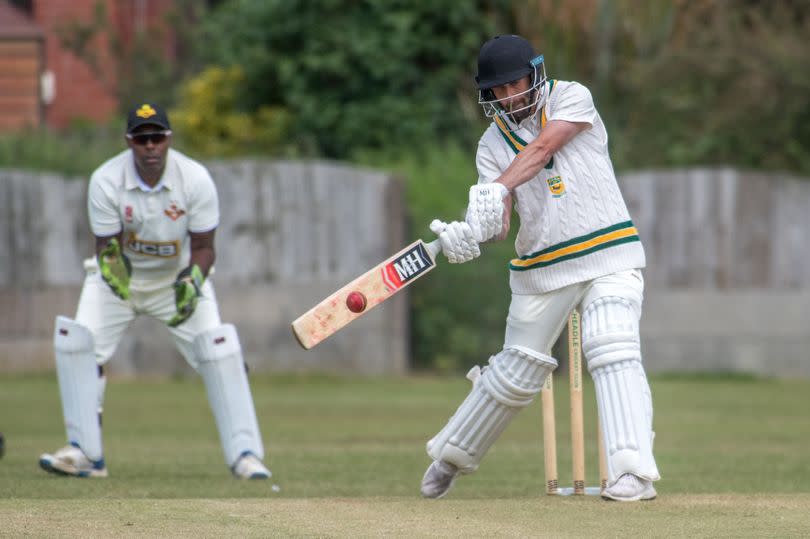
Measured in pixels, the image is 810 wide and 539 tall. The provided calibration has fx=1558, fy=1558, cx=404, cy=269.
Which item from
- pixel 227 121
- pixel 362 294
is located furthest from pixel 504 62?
pixel 227 121

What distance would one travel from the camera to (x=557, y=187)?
5.86 meters

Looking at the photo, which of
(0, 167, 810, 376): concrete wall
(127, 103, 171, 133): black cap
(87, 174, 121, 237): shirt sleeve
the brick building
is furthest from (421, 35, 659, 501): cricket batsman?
the brick building

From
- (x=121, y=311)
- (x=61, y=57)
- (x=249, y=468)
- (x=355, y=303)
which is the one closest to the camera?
(x=355, y=303)

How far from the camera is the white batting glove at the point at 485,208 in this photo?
5.60 m

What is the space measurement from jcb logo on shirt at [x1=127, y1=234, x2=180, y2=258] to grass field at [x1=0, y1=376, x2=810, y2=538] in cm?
108

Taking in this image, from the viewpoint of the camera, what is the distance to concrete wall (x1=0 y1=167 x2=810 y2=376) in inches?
563

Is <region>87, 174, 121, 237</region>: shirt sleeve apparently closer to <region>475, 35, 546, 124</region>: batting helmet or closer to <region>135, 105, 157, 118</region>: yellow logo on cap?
<region>135, 105, 157, 118</region>: yellow logo on cap

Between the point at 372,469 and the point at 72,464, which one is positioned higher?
the point at 72,464

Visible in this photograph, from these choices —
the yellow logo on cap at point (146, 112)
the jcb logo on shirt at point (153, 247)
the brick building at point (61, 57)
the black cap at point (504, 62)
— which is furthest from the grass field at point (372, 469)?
the brick building at point (61, 57)

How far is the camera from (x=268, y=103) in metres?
18.5

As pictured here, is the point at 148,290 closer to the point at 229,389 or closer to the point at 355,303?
the point at 229,389

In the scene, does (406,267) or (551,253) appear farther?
(551,253)

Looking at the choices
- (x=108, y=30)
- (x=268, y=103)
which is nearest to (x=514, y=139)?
(x=268, y=103)

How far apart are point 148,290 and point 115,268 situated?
0.27 meters
